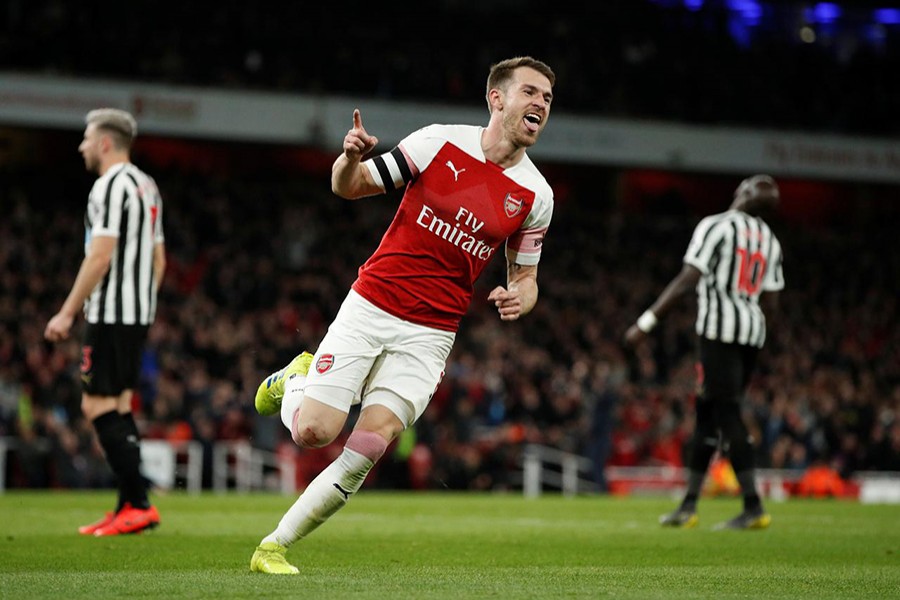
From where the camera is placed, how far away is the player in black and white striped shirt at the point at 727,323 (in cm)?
979

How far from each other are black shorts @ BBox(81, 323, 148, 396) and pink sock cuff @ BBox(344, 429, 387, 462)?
9.33 ft

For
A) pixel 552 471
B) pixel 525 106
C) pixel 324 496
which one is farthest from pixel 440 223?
pixel 552 471

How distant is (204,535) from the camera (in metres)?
8.48

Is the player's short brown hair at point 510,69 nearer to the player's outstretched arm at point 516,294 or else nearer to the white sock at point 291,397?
the player's outstretched arm at point 516,294

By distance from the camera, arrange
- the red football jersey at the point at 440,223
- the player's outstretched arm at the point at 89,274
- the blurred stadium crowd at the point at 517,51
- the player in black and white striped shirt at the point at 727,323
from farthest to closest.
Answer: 1. the blurred stadium crowd at the point at 517,51
2. the player in black and white striped shirt at the point at 727,323
3. the player's outstretched arm at the point at 89,274
4. the red football jersey at the point at 440,223

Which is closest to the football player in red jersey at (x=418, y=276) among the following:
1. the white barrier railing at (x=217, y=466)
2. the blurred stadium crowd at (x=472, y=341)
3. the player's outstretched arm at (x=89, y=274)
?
the player's outstretched arm at (x=89, y=274)

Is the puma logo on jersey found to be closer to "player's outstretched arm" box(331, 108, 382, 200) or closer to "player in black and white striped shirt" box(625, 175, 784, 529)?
"player's outstretched arm" box(331, 108, 382, 200)

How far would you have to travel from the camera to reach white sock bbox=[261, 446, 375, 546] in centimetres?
583

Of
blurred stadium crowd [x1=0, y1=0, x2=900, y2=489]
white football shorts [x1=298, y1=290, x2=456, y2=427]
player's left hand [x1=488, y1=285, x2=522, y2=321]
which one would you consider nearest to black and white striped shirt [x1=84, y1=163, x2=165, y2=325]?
white football shorts [x1=298, y1=290, x2=456, y2=427]

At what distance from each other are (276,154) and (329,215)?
419 centimetres

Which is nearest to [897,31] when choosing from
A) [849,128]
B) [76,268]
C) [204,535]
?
[849,128]

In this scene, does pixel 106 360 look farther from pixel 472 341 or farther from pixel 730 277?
pixel 472 341

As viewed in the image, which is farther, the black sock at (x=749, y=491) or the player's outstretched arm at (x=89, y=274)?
the black sock at (x=749, y=491)

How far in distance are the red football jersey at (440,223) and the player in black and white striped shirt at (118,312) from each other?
2.60 metres
